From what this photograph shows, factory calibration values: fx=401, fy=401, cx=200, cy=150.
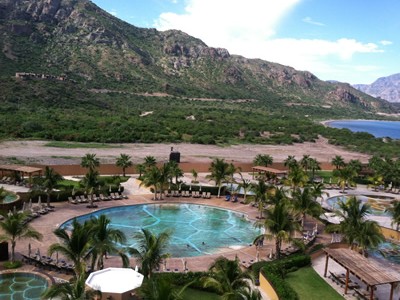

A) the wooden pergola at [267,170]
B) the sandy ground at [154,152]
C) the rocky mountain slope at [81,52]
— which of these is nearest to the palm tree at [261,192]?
the wooden pergola at [267,170]

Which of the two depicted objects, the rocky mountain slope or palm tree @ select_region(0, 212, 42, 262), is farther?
the rocky mountain slope

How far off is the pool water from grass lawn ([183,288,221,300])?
6.92m

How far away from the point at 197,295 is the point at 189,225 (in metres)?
14.3

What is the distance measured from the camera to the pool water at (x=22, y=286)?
1869 centimetres

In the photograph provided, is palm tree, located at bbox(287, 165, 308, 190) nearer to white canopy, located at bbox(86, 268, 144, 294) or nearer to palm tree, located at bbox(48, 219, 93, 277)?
white canopy, located at bbox(86, 268, 144, 294)

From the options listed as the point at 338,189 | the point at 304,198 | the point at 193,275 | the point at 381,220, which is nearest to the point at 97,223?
→ the point at 193,275

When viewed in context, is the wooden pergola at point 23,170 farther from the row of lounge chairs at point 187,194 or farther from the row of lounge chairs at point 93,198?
the row of lounge chairs at point 187,194

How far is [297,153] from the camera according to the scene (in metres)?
85.1

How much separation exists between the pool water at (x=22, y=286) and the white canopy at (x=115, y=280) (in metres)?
3.55

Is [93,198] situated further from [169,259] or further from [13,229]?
[13,229]

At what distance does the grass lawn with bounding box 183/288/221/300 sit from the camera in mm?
20109

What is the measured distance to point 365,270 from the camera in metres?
20.2

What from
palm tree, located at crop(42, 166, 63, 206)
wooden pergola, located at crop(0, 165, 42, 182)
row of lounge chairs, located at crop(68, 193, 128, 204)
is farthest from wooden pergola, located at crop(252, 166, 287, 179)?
wooden pergola, located at crop(0, 165, 42, 182)

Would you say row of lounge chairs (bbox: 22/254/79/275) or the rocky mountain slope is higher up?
the rocky mountain slope
